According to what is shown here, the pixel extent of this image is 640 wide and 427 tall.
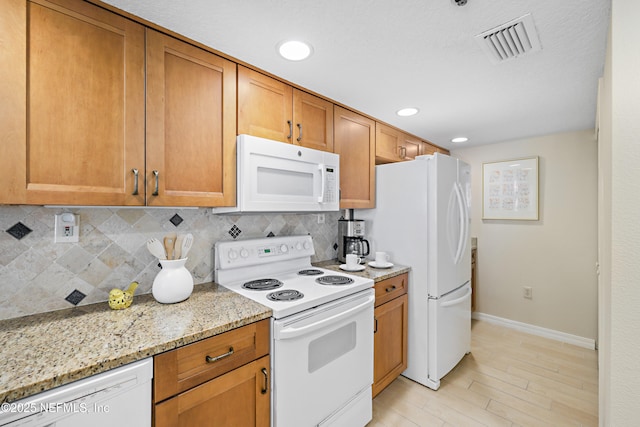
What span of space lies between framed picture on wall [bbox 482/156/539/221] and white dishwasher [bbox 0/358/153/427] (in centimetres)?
365

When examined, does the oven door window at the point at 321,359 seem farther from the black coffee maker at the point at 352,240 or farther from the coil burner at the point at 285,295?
the black coffee maker at the point at 352,240

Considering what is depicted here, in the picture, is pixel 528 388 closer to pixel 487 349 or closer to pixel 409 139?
pixel 487 349

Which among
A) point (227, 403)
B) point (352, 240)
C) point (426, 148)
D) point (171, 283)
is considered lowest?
point (227, 403)

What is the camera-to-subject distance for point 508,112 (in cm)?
236

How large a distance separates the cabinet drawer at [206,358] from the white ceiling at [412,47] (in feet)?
4.44

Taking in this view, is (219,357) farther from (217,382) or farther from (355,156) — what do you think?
(355,156)

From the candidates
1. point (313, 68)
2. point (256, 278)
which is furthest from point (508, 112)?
point (256, 278)

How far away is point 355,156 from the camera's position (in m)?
2.32

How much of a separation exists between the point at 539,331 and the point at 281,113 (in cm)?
354

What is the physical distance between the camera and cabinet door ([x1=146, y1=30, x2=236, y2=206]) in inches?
51.2

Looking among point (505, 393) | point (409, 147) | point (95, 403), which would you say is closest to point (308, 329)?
point (95, 403)

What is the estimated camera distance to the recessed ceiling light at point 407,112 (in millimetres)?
2287

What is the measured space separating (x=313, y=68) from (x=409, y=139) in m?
1.65

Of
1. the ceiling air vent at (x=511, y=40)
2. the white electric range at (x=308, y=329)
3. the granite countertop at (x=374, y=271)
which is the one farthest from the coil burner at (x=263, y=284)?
the ceiling air vent at (x=511, y=40)
